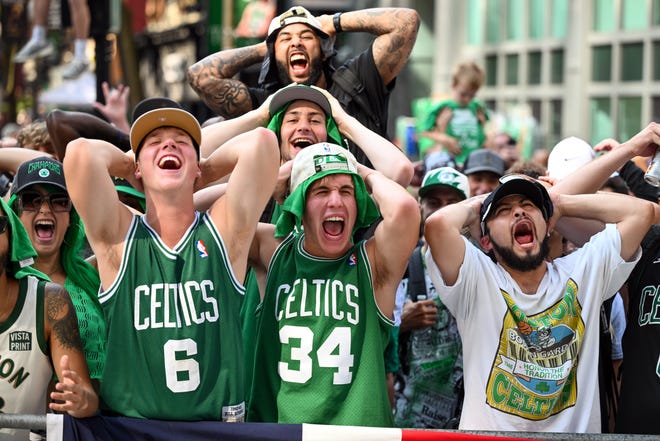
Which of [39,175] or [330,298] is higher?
[39,175]

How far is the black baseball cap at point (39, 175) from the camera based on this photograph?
19.2ft

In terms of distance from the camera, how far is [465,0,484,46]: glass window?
25.9m

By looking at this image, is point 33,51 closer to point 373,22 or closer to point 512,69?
point 373,22

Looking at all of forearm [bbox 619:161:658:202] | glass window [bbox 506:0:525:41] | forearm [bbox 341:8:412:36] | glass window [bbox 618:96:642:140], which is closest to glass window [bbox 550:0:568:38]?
glass window [bbox 506:0:525:41]

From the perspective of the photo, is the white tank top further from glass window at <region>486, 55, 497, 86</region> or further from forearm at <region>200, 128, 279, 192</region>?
glass window at <region>486, 55, 497, 86</region>

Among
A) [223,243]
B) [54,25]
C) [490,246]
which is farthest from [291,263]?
[54,25]

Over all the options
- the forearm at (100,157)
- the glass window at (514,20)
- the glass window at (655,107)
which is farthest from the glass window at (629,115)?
the forearm at (100,157)

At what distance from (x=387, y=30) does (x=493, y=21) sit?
745 inches

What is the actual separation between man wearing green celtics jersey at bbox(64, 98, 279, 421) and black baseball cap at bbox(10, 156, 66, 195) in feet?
2.19

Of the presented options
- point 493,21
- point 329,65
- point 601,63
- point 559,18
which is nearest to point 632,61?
point 601,63

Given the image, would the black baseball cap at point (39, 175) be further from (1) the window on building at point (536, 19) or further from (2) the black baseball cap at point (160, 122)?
(1) the window on building at point (536, 19)

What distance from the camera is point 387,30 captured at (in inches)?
273

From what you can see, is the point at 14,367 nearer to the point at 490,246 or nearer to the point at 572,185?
the point at 490,246

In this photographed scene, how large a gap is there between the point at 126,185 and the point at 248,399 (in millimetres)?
1756
